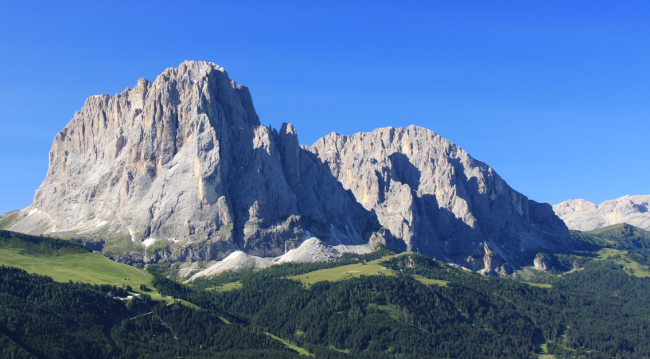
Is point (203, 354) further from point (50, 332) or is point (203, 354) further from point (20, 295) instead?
point (20, 295)

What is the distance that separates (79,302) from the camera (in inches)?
7864

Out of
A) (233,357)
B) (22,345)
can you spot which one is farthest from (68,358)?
(233,357)

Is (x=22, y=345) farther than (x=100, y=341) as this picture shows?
No

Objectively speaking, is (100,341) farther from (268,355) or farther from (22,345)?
(268,355)

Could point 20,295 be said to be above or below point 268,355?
above

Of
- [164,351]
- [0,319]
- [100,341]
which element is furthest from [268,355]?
[0,319]

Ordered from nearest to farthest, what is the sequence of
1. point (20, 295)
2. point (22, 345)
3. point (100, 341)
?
point (22, 345) < point (100, 341) < point (20, 295)

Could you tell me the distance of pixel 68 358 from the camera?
169875 millimetres

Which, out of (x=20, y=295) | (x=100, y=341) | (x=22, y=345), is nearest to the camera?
(x=22, y=345)

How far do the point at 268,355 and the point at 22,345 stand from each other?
216 ft

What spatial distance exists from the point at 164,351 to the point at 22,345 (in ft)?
122

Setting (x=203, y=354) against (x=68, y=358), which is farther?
(x=203, y=354)

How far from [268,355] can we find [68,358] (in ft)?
181

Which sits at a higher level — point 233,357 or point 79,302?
point 79,302
